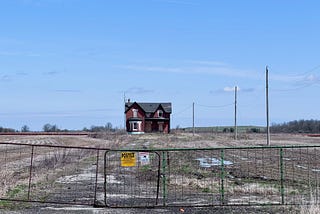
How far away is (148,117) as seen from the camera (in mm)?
113625

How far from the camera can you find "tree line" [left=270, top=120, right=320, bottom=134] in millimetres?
Result: 166750

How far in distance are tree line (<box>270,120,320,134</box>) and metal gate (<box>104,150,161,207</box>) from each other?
144908 mm

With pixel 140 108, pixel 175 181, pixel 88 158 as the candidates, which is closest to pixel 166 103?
pixel 140 108

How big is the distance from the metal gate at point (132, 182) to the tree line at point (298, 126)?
5705 inches

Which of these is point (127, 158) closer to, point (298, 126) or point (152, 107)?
point (152, 107)

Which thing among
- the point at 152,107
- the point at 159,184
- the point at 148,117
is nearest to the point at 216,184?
the point at 159,184

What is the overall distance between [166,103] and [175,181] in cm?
9888

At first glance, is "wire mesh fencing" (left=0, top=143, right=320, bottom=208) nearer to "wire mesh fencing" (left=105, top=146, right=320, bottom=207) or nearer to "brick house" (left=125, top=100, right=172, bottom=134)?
"wire mesh fencing" (left=105, top=146, right=320, bottom=207)

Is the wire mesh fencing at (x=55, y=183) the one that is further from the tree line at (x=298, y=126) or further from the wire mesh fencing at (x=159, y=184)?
the tree line at (x=298, y=126)

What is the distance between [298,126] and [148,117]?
74.1m

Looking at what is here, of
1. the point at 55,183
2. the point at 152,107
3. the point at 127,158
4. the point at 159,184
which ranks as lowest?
the point at 55,183

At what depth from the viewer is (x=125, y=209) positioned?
49.5 ft

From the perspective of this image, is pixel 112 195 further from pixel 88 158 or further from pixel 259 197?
pixel 88 158

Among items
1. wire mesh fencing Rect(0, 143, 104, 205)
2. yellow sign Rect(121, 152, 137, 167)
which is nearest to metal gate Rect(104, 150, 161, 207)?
yellow sign Rect(121, 152, 137, 167)
